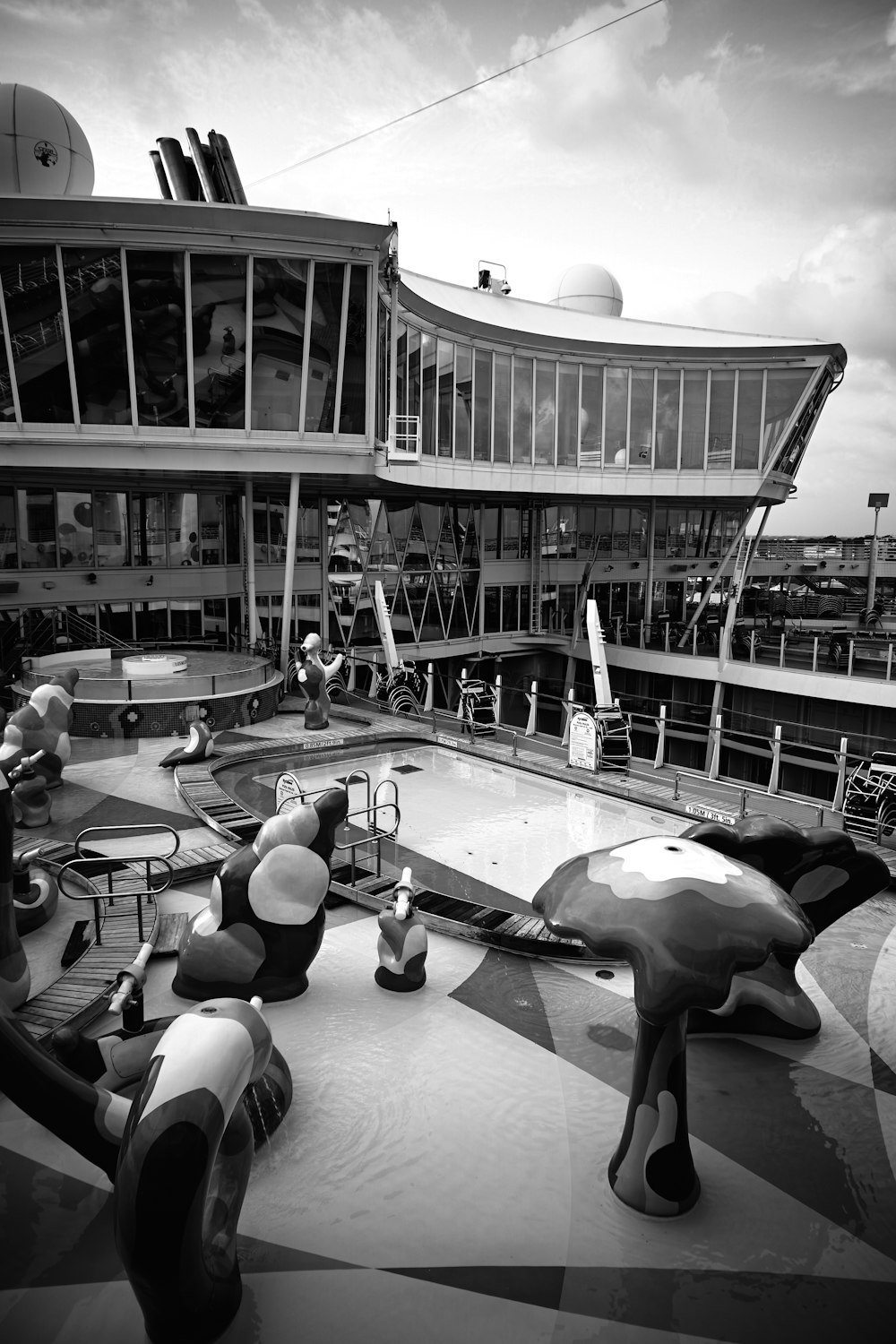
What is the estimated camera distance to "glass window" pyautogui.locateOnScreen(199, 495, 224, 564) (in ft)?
88.3

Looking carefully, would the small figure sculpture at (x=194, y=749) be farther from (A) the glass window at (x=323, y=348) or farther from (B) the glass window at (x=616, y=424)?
(B) the glass window at (x=616, y=424)

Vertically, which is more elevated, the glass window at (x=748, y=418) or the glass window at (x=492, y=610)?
the glass window at (x=748, y=418)

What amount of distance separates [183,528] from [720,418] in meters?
18.8

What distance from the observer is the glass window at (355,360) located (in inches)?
765

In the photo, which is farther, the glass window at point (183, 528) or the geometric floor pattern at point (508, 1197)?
the glass window at point (183, 528)

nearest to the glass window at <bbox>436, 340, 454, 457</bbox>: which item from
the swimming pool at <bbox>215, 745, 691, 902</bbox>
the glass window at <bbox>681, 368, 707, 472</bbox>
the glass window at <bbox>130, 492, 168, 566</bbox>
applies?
the glass window at <bbox>681, 368, 707, 472</bbox>

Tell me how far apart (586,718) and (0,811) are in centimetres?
1066

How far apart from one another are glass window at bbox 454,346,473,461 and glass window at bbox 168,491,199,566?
28.6 feet

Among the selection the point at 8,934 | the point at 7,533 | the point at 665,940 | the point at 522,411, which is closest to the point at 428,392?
the point at 522,411

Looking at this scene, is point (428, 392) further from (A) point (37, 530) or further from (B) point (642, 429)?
(A) point (37, 530)

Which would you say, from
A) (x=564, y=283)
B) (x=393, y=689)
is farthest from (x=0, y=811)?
(x=564, y=283)

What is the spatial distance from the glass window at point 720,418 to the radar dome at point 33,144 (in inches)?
797

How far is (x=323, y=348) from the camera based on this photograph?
19.8 meters

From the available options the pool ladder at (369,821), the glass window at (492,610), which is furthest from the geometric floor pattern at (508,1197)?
the glass window at (492,610)
